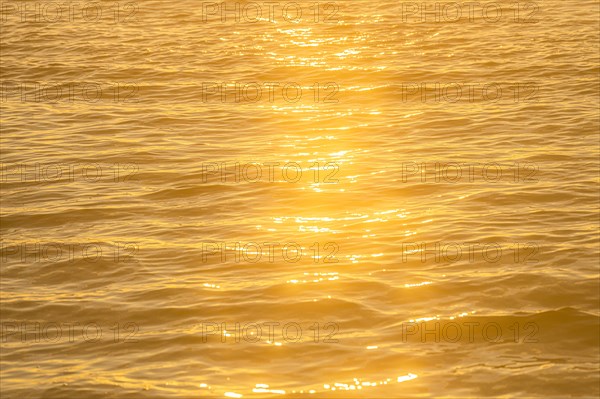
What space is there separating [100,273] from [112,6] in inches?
621

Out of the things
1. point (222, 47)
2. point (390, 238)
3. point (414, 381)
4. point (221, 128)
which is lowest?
point (414, 381)

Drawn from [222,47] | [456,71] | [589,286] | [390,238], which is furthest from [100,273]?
[222,47]

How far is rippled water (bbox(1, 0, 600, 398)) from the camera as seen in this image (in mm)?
9258

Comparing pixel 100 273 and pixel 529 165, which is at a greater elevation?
pixel 529 165

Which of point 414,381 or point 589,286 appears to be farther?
point 589,286

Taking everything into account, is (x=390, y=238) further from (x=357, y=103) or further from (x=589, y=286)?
(x=357, y=103)

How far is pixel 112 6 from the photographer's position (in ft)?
85.8

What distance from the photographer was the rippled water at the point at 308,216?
30.4 ft

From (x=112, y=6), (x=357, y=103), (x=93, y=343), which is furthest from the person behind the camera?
(x=112, y=6)

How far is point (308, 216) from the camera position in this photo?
12797mm

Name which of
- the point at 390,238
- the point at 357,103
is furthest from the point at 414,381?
the point at 357,103

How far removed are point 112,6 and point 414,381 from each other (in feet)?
62.4

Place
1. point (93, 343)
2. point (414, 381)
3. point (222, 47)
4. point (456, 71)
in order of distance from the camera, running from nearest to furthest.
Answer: point (414, 381)
point (93, 343)
point (456, 71)
point (222, 47)

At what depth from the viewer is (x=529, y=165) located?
46.2 feet
